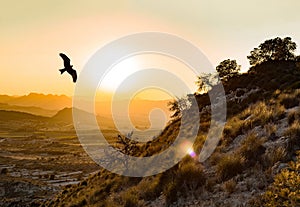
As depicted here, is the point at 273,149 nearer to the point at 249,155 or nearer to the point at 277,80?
the point at 249,155

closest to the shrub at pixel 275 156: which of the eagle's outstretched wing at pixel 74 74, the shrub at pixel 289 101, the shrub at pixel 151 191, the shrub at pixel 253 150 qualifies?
the shrub at pixel 253 150

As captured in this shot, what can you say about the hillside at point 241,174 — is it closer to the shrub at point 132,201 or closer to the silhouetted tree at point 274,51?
the shrub at point 132,201

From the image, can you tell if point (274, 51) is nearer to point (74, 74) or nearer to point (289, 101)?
point (289, 101)

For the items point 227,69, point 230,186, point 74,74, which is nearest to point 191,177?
point 230,186

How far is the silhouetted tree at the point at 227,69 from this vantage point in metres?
47.7

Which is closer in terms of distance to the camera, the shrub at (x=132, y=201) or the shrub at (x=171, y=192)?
the shrub at (x=171, y=192)

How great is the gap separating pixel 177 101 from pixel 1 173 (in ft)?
142

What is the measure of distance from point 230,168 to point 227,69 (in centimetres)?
4017

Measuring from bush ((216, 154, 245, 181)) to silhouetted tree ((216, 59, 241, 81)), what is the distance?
1513 inches

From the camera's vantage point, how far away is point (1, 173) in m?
62.4

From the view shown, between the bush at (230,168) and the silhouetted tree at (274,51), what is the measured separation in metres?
39.4

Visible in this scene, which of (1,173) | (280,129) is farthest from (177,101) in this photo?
(1,173)

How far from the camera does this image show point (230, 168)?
1019 centimetres

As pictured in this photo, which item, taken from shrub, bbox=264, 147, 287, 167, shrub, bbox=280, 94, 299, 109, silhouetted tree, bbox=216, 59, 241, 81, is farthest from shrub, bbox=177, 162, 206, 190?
silhouetted tree, bbox=216, 59, 241, 81
